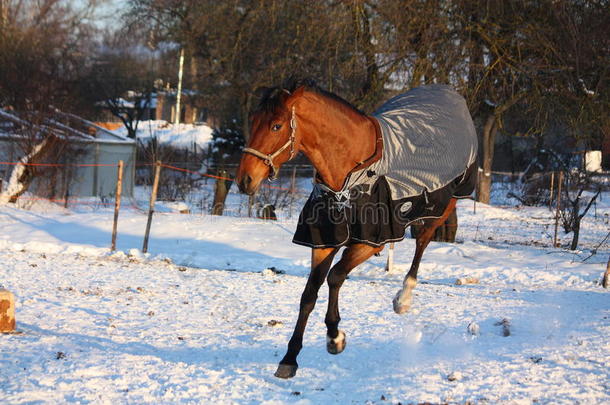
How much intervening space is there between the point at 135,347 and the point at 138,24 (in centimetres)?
1622

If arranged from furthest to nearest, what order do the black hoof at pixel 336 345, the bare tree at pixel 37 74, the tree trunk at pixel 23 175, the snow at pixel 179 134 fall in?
the snow at pixel 179 134 → the bare tree at pixel 37 74 → the tree trunk at pixel 23 175 → the black hoof at pixel 336 345

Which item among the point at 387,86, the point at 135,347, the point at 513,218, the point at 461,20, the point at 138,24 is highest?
the point at 138,24

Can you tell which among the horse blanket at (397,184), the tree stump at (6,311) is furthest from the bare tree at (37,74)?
the horse blanket at (397,184)

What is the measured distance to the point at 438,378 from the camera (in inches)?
169

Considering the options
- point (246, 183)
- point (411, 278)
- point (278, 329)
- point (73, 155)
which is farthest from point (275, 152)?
point (73, 155)

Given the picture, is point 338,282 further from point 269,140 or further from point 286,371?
point 269,140

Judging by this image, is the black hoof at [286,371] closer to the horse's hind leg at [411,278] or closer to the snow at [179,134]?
the horse's hind leg at [411,278]

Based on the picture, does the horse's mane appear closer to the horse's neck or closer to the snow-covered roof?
the horse's neck

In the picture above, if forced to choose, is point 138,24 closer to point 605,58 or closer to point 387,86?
point 387,86

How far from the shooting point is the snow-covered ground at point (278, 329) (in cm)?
400

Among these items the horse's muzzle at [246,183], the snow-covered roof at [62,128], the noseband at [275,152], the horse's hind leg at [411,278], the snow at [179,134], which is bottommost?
the horse's hind leg at [411,278]

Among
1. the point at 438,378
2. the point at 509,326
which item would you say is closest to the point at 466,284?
the point at 509,326

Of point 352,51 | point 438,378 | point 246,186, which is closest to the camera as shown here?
point 246,186

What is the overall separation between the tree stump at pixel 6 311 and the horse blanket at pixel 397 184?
2380 mm
